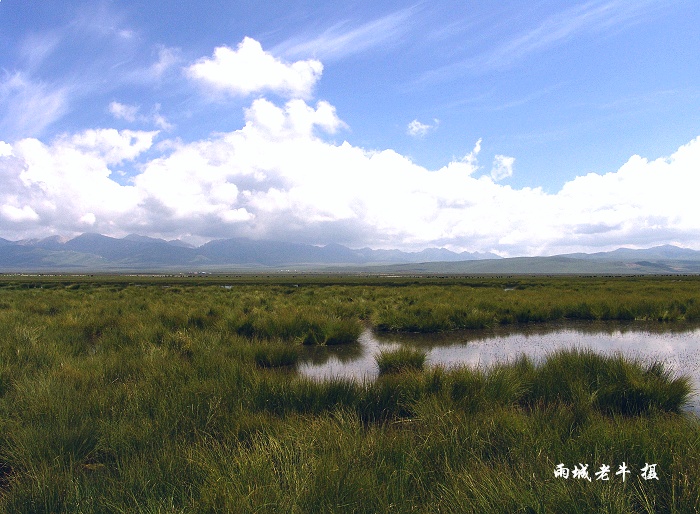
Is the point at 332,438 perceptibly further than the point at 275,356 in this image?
No

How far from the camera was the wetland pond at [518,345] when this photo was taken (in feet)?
28.6

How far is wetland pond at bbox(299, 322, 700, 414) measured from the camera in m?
8.71

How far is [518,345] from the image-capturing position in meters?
11.1

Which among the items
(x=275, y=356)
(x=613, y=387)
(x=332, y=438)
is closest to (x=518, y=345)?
(x=613, y=387)

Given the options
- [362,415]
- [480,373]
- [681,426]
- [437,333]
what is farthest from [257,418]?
[437,333]

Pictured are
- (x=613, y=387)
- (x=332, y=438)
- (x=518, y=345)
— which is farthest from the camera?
(x=518, y=345)

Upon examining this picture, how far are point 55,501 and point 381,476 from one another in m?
2.72

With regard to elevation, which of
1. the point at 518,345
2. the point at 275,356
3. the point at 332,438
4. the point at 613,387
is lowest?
the point at 518,345

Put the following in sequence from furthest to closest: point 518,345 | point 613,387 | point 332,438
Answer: point 518,345 → point 613,387 → point 332,438

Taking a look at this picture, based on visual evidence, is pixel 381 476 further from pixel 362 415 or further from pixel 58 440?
pixel 58 440

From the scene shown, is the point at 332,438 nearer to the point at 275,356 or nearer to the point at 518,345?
the point at 275,356

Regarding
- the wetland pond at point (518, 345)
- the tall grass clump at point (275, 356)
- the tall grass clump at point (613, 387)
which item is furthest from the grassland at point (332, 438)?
the wetland pond at point (518, 345)

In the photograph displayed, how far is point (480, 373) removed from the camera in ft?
19.9

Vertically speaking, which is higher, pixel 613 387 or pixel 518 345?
pixel 613 387
